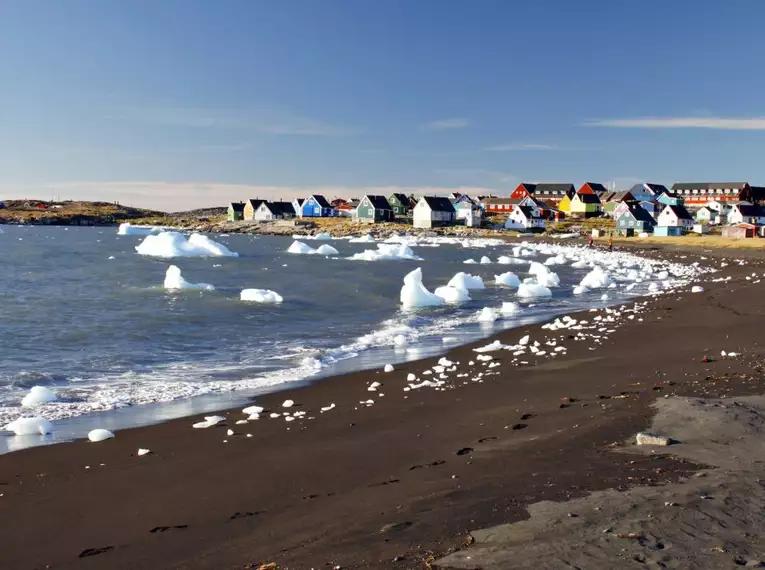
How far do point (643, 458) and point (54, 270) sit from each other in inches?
1498

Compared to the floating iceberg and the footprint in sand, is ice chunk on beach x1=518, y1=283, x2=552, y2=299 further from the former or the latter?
the floating iceberg

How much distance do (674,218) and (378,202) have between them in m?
44.1

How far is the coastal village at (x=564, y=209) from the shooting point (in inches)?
3625

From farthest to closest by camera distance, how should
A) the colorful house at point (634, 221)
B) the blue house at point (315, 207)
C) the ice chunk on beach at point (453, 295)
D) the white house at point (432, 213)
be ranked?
the blue house at point (315, 207), the white house at point (432, 213), the colorful house at point (634, 221), the ice chunk on beach at point (453, 295)

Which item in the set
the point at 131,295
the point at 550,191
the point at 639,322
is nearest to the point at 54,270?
the point at 131,295

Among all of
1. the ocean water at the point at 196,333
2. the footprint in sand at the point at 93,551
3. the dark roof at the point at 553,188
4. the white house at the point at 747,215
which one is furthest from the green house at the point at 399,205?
the footprint in sand at the point at 93,551

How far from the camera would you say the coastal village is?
3625 inches

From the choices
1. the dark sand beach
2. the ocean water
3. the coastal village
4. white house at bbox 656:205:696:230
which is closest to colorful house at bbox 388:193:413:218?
the coastal village

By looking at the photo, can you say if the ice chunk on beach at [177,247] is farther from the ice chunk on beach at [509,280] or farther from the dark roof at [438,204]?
the dark roof at [438,204]

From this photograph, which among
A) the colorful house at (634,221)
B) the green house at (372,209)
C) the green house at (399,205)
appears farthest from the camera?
the green house at (399,205)

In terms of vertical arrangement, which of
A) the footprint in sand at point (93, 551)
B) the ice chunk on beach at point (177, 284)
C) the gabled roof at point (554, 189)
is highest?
the gabled roof at point (554, 189)

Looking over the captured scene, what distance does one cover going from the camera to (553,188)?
426 feet

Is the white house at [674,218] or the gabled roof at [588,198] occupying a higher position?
the gabled roof at [588,198]

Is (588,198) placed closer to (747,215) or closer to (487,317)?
(747,215)
